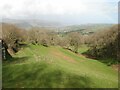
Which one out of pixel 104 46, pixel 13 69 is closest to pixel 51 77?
pixel 13 69

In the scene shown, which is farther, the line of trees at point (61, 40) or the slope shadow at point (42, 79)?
the line of trees at point (61, 40)

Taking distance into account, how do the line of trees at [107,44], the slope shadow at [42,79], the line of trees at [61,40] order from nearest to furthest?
the slope shadow at [42,79] → the line of trees at [61,40] → the line of trees at [107,44]

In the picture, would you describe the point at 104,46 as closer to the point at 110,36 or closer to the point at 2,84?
the point at 110,36

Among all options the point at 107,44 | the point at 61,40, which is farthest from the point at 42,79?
the point at 61,40

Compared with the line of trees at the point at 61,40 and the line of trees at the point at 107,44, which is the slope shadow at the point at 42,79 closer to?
the line of trees at the point at 61,40

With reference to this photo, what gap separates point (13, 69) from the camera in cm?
2914

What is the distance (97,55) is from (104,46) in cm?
641

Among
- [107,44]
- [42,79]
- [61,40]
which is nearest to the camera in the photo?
[42,79]

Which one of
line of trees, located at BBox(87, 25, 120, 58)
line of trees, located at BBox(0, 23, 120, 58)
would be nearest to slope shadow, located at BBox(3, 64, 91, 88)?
line of trees, located at BBox(0, 23, 120, 58)

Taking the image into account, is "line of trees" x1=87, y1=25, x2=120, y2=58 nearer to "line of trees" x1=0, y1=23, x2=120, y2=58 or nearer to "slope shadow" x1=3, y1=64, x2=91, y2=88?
"line of trees" x1=0, y1=23, x2=120, y2=58

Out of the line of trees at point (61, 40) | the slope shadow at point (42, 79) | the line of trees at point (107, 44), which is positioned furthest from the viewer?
the line of trees at point (107, 44)

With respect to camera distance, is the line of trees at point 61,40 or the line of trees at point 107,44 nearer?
the line of trees at point 61,40

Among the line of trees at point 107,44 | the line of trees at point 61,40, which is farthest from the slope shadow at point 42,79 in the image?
the line of trees at point 107,44

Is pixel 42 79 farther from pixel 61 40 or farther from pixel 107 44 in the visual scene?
pixel 61 40
